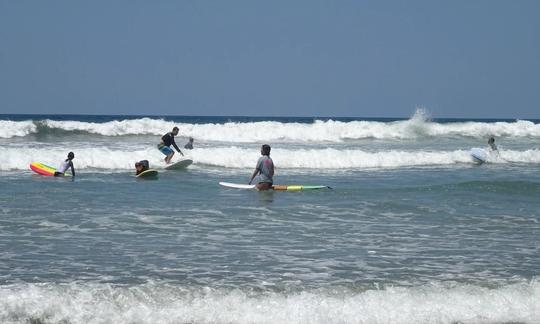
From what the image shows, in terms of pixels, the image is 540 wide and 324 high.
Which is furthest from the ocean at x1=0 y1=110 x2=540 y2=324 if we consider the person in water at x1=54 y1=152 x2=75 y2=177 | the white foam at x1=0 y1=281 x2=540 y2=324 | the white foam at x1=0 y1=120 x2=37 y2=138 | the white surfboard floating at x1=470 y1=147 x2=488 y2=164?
the white foam at x1=0 y1=120 x2=37 y2=138

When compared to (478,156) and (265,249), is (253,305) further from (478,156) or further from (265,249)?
(478,156)

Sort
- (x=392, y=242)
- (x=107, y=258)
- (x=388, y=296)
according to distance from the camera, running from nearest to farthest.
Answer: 1. (x=388, y=296)
2. (x=107, y=258)
3. (x=392, y=242)

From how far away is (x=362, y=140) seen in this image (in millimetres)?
41812

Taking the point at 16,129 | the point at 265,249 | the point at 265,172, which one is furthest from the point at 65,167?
the point at 16,129

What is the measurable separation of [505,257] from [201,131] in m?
30.9

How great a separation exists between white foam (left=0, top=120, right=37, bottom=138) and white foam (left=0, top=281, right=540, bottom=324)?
2974 centimetres

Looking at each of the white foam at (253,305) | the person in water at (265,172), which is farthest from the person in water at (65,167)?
the white foam at (253,305)

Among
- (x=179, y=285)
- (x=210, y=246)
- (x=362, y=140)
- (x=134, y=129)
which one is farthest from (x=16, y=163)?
(x=362, y=140)

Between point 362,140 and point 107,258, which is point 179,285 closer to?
point 107,258

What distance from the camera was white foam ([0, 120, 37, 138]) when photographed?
3559 centimetres

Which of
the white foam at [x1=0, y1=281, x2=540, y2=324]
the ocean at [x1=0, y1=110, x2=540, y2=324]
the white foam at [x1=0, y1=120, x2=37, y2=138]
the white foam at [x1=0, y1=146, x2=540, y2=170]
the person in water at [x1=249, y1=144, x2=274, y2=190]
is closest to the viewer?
the white foam at [x1=0, y1=281, x2=540, y2=324]

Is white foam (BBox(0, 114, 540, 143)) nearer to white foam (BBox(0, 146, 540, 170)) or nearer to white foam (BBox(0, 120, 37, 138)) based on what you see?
white foam (BBox(0, 120, 37, 138))

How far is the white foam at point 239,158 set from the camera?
22750mm

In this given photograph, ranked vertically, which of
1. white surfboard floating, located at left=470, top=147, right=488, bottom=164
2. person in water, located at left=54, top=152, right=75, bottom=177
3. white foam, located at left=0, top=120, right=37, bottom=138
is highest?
white foam, located at left=0, top=120, right=37, bottom=138
